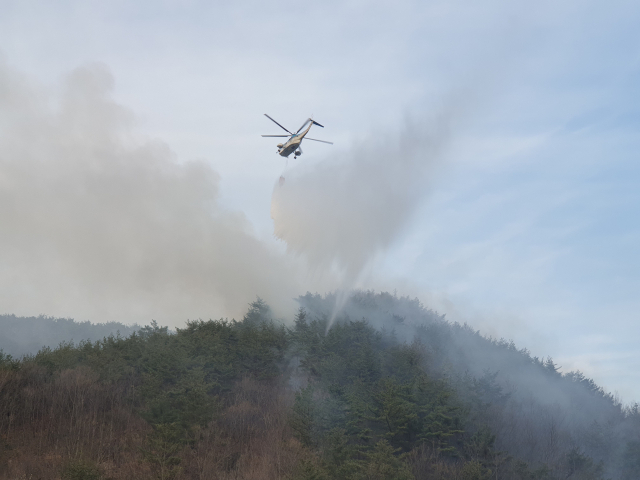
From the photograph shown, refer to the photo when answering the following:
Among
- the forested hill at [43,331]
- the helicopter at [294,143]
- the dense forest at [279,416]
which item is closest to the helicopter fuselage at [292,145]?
the helicopter at [294,143]

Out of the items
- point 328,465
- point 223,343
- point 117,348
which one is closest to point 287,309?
point 223,343

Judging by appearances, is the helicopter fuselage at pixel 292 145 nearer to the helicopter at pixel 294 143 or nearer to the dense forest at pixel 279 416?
the helicopter at pixel 294 143

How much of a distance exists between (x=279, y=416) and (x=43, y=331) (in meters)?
101

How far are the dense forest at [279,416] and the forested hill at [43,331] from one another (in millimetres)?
66886

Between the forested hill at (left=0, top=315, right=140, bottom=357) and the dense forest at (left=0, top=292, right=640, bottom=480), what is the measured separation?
6689cm

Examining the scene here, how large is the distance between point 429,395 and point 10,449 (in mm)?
24590

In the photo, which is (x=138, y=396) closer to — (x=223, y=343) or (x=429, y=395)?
(x=223, y=343)

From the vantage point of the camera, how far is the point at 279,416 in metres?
36.7

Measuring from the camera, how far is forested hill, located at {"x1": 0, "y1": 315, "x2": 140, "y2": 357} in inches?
4122

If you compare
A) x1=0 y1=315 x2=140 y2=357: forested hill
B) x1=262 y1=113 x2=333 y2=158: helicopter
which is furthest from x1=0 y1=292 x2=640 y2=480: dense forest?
x1=0 y1=315 x2=140 y2=357: forested hill

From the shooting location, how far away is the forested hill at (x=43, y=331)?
343 ft

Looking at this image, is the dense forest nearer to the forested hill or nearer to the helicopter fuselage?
the helicopter fuselage

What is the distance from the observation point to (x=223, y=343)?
46.8m

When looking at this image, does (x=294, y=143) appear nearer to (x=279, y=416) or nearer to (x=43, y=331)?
(x=279, y=416)
